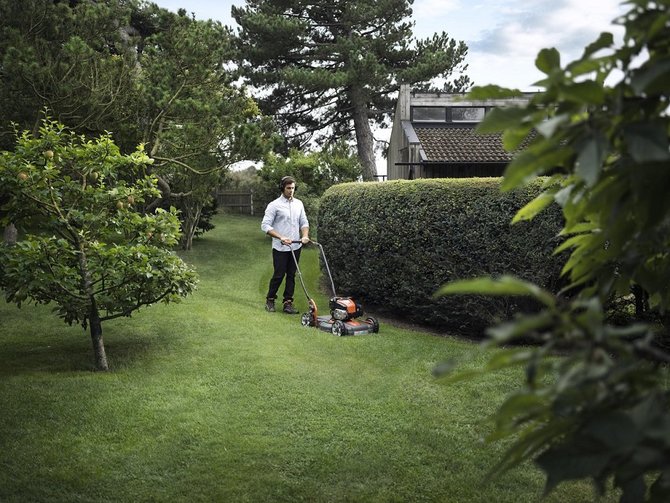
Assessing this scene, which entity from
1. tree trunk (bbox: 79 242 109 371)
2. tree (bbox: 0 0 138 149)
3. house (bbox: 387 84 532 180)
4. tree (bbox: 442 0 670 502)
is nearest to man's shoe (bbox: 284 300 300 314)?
tree trunk (bbox: 79 242 109 371)

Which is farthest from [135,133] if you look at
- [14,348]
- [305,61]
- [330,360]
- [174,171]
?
[305,61]

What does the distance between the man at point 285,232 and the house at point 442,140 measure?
534 cm

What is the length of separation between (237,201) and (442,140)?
1448 cm

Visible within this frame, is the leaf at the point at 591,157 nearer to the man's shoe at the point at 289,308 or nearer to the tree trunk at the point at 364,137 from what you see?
the man's shoe at the point at 289,308

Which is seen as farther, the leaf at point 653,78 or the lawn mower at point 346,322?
the lawn mower at point 346,322

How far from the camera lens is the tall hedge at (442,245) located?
712cm

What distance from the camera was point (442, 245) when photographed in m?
7.68

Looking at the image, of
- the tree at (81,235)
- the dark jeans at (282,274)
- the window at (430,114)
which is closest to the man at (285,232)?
the dark jeans at (282,274)

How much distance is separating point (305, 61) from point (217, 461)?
2463 cm

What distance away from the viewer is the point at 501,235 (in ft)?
23.7

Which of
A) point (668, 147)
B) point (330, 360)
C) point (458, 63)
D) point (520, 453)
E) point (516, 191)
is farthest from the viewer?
point (458, 63)

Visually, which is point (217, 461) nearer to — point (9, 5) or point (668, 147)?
point (668, 147)

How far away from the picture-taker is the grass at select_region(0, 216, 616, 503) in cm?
364

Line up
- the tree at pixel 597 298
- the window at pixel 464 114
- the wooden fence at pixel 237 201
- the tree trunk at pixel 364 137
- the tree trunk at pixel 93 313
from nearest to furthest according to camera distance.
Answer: the tree at pixel 597 298, the tree trunk at pixel 93 313, the window at pixel 464 114, the tree trunk at pixel 364 137, the wooden fence at pixel 237 201
